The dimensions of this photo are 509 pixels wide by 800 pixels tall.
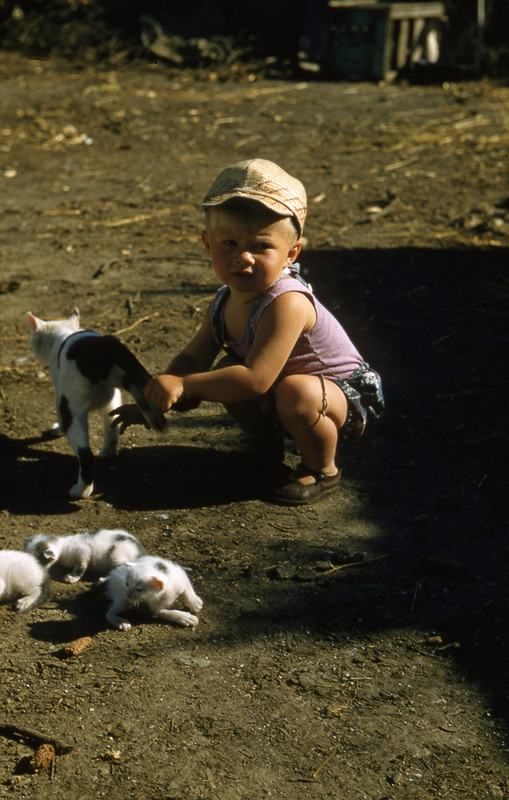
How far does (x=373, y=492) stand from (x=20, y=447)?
153 centimetres

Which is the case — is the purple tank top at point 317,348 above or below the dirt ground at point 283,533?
above

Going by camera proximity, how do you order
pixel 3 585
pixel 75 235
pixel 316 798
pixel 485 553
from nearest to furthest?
pixel 316 798 → pixel 3 585 → pixel 485 553 → pixel 75 235

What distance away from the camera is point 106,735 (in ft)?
7.93

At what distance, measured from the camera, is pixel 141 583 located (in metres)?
2.76

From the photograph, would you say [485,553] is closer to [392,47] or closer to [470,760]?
[470,760]

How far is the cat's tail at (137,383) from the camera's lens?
10.7 feet

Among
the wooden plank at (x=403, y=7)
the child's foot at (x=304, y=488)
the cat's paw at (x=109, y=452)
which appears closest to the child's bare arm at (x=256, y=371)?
the child's foot at (x=304, y=488)

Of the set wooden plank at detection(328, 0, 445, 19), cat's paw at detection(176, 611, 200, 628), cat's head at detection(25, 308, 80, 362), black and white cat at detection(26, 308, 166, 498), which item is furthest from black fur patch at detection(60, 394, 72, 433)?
wooden plank at detection(328, 0, 445, 19)

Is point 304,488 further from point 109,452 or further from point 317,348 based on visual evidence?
point 109,452

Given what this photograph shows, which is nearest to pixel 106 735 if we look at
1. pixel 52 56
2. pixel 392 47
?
pixel 392 47

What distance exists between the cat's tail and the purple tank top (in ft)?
1.43

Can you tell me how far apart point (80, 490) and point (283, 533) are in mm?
799

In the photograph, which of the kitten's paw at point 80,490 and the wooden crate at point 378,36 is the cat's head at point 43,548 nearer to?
the kitten's paw at point 80,490

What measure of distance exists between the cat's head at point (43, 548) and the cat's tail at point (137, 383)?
1.79 ft
